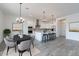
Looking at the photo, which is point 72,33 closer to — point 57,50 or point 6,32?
point 57,50

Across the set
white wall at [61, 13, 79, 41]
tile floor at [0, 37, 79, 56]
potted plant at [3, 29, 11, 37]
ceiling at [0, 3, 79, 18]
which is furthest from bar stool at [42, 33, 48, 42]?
potted plant at [3, 29, 11, 37]

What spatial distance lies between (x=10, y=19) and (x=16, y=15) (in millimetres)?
788

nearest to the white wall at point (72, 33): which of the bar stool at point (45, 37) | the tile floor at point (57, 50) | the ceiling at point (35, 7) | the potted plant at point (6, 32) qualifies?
the ceiling at point (35, 7)

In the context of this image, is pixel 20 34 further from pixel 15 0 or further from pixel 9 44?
pixel 15 0

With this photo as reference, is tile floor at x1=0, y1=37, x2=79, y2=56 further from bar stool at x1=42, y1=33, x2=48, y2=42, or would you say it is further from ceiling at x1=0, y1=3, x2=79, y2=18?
ceiling at x1=0, y1=3, x2=79, y2=18

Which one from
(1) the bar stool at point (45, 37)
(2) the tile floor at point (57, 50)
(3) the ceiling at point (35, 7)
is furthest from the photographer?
(1) the bar stool at point (45, 37)

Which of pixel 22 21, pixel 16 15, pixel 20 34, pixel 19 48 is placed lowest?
pixel 19 48

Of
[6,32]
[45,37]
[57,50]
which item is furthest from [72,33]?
[6,32]

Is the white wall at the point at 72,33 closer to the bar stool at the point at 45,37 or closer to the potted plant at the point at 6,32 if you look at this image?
the bar stool at the point at 45,37

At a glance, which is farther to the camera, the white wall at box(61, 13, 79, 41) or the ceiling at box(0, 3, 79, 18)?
the white wall at box(61, 13, 79, 41)

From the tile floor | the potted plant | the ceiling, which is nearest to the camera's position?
the tile floor

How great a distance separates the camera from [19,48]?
11.9 ft

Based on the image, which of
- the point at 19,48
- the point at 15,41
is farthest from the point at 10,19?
the point at 19,48

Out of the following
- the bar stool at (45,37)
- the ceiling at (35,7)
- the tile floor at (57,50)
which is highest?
the ceiling at (35,7)
